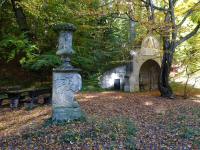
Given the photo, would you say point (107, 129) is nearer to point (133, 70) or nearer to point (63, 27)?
point (63, 27)

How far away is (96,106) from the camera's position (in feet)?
27.8

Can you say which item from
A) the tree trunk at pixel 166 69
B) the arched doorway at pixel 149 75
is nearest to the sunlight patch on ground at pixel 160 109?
the tree trunk at pixel 166 69

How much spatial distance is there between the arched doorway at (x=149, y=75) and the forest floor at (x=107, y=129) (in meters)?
6.22

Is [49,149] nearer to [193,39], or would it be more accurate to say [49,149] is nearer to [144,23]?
[144,23]

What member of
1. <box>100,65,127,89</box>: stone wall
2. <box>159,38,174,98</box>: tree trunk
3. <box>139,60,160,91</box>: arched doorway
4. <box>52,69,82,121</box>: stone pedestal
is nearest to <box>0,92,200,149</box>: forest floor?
<box>52,69,82,121</box>: stone pedestal

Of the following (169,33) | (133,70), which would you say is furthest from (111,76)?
(169,33)

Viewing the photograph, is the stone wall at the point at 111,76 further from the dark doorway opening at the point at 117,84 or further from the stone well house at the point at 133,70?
the dark doorway opening at the point at 117,84

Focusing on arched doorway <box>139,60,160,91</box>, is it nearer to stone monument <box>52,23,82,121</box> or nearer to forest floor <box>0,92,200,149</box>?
forest floor <box>0,92,200,149</box>

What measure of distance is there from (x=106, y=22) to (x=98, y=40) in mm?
1037

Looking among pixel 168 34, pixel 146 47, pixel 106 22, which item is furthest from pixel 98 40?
pixel 168 34

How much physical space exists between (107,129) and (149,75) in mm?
9803

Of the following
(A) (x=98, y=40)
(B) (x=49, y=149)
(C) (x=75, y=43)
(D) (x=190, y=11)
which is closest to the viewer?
(B) (x=49, y=149)

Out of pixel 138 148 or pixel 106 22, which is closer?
pixel 138 148

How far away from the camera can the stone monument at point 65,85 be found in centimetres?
636
